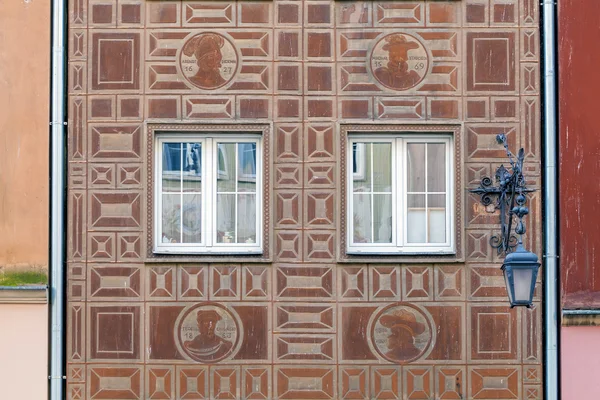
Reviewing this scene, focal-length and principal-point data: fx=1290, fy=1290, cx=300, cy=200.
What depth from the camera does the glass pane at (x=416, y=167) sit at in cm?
1497

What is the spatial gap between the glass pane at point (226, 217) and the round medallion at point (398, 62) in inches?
87.7

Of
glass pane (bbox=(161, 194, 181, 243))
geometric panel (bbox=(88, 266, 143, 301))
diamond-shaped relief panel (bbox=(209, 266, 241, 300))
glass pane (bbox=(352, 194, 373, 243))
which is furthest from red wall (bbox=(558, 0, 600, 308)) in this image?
geometric panel (bbox=(88, 266, 143, 301))

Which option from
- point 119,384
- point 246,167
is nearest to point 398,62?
point 246,167

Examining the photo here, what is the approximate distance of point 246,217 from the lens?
49.1ft

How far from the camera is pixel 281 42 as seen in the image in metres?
14.9

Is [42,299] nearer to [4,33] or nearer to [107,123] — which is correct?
[107,123]

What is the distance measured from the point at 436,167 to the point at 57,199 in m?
4.38

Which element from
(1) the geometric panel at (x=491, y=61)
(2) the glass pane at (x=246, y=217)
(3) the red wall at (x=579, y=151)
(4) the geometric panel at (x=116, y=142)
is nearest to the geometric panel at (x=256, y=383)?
(2) the glass pane at (x=246, y=217)

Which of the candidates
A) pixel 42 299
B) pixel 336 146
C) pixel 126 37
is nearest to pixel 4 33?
pixel 126 37

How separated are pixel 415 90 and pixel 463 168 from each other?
1.06 metres

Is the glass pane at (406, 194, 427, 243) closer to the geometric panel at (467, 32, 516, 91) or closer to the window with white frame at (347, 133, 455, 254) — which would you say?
the window with white frame at (347, 133, 455, 254)

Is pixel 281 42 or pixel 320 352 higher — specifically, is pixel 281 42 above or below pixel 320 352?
above

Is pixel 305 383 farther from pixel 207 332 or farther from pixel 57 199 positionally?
pixel 57 199

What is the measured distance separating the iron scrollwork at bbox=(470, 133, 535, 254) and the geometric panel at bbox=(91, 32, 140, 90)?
4155mm
